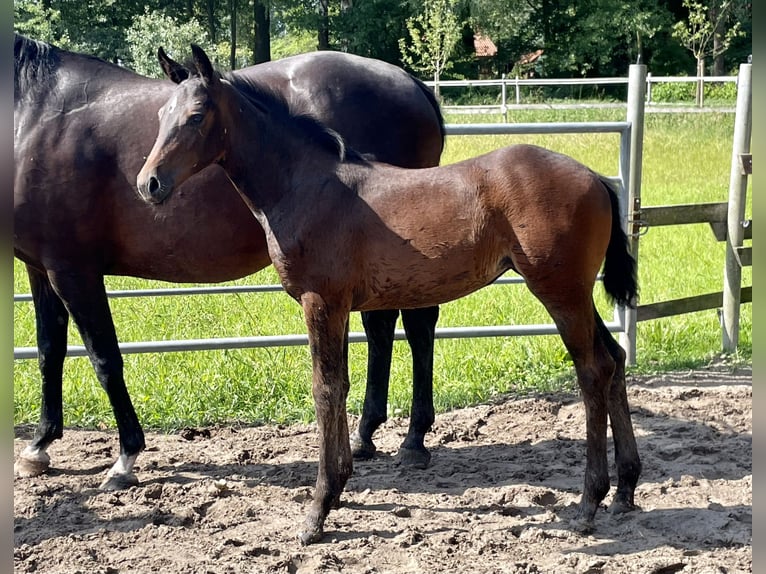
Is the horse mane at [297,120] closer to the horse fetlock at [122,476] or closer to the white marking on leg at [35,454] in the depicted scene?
the horse fetlock at [122,476]

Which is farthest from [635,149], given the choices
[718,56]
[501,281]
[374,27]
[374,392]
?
[374,27]

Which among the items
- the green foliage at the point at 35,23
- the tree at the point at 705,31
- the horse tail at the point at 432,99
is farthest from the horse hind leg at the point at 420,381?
the green foliage at the point at 35,23

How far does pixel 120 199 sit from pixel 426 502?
2061mm

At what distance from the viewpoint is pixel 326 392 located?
3.45m

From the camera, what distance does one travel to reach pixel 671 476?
3988 mm

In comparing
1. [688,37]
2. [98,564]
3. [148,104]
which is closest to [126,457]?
[98,564]

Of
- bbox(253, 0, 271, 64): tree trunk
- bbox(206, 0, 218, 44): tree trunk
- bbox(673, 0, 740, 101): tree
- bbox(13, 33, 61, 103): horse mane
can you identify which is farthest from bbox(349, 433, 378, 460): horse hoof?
bbox(206, 0, 218, 44): tree trunk

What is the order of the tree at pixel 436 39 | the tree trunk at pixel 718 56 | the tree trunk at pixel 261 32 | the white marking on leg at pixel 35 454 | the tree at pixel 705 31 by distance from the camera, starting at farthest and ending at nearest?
the tree trunk at pixel 261 32 → the tree trunk at pixel 718 56 → the tree at pixel 436 39 → the tree at pixel 705 31 → the white marking on leg at pixel 35 454

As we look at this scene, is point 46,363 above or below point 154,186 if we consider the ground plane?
below

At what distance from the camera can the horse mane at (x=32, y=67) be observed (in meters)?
4.06

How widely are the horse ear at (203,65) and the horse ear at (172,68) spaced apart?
0.11 meters

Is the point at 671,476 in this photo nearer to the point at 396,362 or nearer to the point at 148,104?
the point at 396,362

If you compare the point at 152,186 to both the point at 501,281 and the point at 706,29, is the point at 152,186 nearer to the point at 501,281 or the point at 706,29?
the point at 501,281

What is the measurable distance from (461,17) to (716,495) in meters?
40.9
